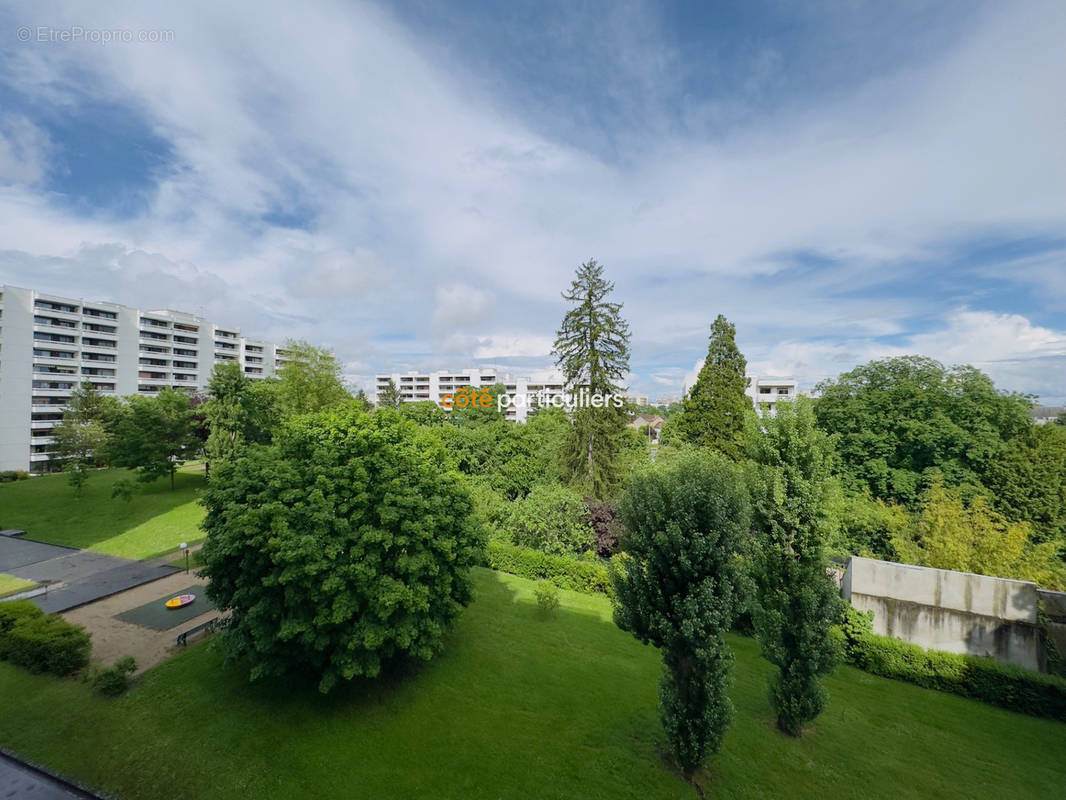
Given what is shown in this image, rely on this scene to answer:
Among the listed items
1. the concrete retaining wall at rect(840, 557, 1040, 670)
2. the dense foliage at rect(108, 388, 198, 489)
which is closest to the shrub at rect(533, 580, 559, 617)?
the concrete retaining wall at rect(840, 557, 1040, 670)

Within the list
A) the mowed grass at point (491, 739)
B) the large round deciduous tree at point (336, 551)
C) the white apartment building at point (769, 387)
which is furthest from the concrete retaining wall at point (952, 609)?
the white apartment building at point (769, 387)

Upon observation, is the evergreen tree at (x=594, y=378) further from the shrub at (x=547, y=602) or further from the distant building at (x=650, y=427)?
the distant building at (x=650, y=427)

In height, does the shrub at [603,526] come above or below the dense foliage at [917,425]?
below

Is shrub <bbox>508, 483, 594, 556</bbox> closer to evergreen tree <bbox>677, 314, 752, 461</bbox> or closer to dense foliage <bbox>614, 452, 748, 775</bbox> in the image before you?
evergreen tree <bbox>677, 314, 752, 461</bbox>

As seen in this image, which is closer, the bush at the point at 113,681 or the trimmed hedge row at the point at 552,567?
the bush at the point at 113,681

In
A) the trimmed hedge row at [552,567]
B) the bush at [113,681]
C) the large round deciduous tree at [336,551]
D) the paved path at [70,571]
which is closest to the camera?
the large round deciduous tree at [336,551]

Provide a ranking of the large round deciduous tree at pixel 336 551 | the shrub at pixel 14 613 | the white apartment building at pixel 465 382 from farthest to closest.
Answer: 1. the white apartment building at pixel 465 382
2. the shrub at pixel 14 613
3. the large round deciduous tree at pixel 336 551
